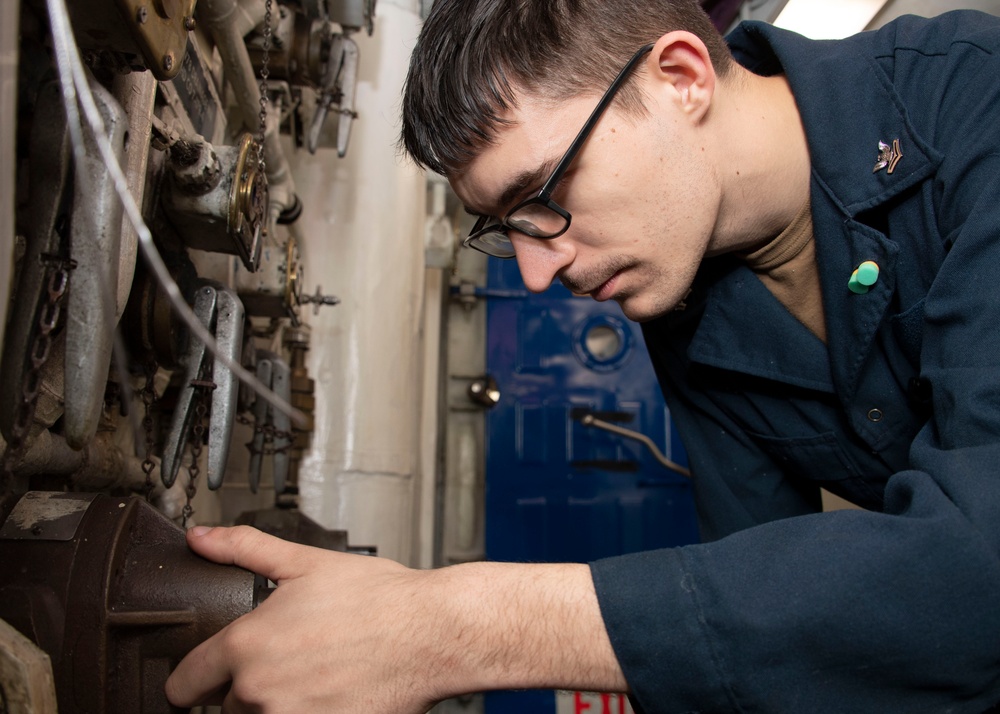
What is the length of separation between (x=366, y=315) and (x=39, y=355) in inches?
51.9

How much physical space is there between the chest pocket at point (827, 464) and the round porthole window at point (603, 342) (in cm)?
135

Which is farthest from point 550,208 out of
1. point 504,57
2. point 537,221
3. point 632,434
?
point 632,434

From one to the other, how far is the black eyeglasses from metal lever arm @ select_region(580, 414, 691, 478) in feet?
4.99

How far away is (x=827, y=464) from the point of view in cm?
111

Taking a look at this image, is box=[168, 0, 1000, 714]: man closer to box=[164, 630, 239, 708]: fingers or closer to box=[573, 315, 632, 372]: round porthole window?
box=[164, 630, 239, 708]: fingers

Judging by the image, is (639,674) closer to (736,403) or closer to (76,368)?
(76,368)

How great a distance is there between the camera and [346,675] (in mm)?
573

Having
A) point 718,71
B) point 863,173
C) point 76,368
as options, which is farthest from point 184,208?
point 863,173

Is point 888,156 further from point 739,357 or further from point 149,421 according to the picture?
point 149,421

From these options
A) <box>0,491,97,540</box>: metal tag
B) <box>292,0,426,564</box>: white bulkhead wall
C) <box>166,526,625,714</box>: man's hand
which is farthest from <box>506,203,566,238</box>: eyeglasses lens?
<box>292,0,426,564</box>: white bulkhead wall

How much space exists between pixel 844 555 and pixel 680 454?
2.03 metres

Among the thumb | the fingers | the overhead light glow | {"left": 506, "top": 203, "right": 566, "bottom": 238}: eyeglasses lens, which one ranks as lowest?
the fingers

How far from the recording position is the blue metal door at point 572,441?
244 centimetres

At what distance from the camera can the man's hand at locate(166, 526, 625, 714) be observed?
566 millimetres
